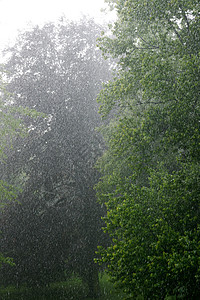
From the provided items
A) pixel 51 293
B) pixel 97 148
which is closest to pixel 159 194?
pixel 97 148

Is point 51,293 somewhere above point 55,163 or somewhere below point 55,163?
below

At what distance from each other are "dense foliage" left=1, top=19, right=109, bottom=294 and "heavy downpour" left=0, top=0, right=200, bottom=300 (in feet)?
0.19

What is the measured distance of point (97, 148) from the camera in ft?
55.3

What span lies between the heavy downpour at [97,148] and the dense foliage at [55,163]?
0.19 ft

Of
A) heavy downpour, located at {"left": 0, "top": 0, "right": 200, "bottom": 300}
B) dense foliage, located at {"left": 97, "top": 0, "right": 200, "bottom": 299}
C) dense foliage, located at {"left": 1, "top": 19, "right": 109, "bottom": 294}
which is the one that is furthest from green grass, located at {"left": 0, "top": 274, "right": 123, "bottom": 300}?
dense foliage, located at {"left": 97, "top": 0, "right": 200, "bottom": 299}

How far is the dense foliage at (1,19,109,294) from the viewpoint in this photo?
15.7 metres

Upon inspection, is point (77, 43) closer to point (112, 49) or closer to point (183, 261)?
point (112, 49)

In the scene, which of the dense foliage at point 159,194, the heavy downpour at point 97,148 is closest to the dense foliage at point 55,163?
the heavy downpour at point 97,148

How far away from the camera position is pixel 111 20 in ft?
68.2

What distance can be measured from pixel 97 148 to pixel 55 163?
2.47 m

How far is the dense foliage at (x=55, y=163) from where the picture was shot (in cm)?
1568

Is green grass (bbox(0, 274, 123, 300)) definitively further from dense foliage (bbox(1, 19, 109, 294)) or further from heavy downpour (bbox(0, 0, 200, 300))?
dense foliage (bbox(1, 19, 109, 294))

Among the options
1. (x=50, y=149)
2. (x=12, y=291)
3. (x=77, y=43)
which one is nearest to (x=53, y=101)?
(x=50, y=149)

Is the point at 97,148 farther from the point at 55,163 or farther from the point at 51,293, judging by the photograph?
the point at 51,293
